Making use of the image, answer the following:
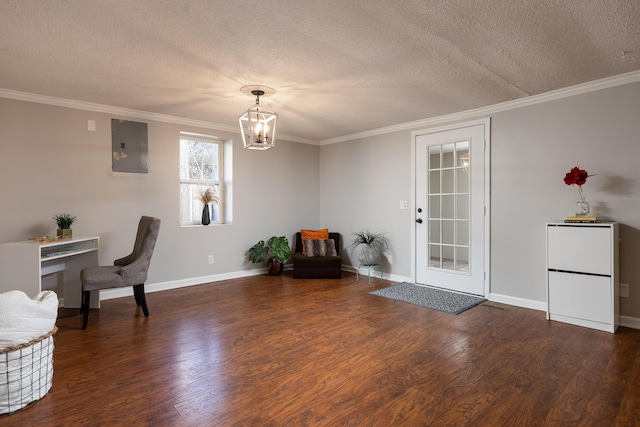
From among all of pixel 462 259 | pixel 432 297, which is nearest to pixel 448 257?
pixel 462 259

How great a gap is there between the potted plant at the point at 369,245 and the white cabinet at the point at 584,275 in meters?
2.19

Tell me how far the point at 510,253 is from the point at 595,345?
4.26ft

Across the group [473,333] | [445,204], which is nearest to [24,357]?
[473,333]

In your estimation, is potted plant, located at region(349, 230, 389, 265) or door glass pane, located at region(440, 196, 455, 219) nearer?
door glass pane, located at region(440, 196, 455, 219)

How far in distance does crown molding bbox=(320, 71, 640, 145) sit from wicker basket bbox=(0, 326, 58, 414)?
14.5 feet

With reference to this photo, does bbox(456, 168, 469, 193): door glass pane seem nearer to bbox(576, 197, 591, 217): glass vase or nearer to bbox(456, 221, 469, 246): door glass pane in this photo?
bbox(456, 221, 469, 246): door glass pane

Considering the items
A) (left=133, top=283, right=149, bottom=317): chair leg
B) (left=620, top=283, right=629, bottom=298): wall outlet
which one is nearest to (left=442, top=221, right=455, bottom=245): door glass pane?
(left=620, top=283, right=629, bottom=298): wall outlet

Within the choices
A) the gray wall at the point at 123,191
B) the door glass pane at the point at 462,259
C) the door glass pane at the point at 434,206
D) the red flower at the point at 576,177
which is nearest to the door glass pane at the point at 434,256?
the door glass pane at the point at 462,259

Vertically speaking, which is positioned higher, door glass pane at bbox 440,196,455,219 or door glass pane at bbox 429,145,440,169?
door glass pane at bbox 429,145,440,169

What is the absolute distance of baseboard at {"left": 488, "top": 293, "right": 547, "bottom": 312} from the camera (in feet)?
11.9

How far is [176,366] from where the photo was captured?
7.75 feet

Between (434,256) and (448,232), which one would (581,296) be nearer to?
(448,232)

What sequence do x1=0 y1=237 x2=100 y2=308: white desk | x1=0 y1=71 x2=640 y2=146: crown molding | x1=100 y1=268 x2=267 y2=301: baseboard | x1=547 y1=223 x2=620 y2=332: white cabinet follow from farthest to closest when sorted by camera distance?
x1=100 y1=268 x2=267 y2=301: baseboard → x1=0 y1=71 x2=640 y2=146: crown molding → x1=547 y1=223 x2=620 y2=332: white cabinet → x1=0 y1=237 x2=100 y2=308: white desk

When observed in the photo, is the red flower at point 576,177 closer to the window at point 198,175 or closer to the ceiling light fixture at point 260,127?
the ceiling light fixture at point 260,127
